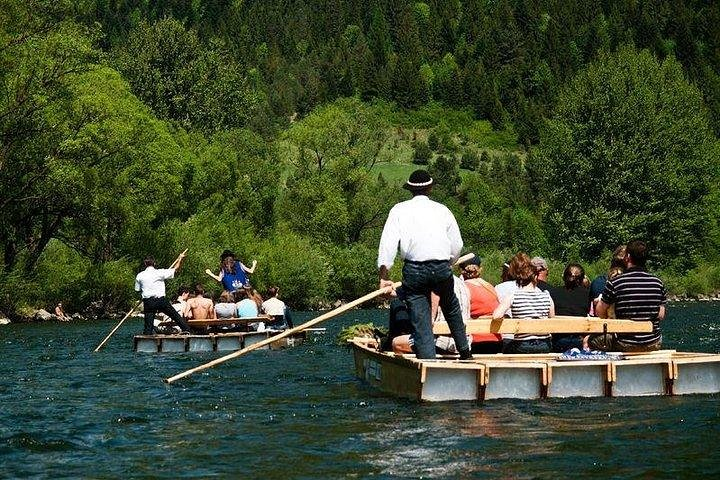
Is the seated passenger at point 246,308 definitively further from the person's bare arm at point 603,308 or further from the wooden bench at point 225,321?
the person's bare arm at point 603,308

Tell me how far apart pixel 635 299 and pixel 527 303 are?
1471mm

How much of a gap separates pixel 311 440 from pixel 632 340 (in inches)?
222

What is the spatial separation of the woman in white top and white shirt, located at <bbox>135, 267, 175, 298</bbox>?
11.9 metres

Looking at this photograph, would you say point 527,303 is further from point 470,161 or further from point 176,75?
point 470,161

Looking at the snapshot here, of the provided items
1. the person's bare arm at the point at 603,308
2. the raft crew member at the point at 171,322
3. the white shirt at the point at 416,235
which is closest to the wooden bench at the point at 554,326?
the person's bare arm at the point at 603,308

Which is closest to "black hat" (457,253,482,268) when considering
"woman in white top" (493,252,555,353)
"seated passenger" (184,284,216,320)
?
"woman in white top" (493,252,555,353)

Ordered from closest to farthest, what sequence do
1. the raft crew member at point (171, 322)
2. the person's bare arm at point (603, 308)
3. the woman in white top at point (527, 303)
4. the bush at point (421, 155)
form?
the person's bare arm at point (603, 308) < the woman in white top at point (527, 303) < the raft crew member at point (171, 322) < the bush at point (421, 155)

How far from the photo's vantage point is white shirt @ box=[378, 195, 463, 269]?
1350 centimetres

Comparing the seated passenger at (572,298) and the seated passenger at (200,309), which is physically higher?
the seated passenger at (572,298)

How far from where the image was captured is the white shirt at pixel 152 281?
1021 inches

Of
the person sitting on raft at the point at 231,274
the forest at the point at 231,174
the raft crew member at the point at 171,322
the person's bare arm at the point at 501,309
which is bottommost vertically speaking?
the raft crew member at the point at 171,322

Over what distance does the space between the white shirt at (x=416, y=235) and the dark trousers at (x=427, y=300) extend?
115mm

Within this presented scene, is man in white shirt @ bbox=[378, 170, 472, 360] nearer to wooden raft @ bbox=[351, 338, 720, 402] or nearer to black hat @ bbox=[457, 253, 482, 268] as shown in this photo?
wooden raft @ bbox=[351, 338, 720, 402]

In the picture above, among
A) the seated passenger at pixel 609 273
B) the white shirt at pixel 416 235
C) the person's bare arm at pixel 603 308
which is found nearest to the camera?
the white shirt at pixel 416 235
